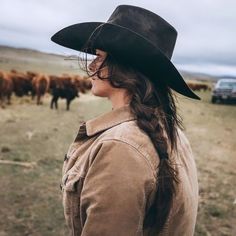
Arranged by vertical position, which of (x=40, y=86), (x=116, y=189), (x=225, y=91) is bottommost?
(x=40, y=86)

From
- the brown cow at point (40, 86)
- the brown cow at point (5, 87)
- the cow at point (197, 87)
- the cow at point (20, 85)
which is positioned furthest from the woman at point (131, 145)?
the cow at point (197, 87)

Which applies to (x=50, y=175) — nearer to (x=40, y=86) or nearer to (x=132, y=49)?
(x=132, y=49)

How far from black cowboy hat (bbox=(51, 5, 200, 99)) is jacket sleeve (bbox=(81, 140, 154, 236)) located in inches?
16.4

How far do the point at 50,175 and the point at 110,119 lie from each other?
5.95m

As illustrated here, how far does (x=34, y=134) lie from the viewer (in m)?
11.6

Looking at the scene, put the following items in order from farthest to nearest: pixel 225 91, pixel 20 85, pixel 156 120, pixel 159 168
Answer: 1. pixel 225 91
2. pixel 20 85
3. pixel 156 120
4. pixel 159 168

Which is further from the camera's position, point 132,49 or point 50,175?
point 50,175

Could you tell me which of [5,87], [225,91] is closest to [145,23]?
[5,87]

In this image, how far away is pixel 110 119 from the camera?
183 cm

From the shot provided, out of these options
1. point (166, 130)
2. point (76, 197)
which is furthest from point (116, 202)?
point (166, 130)

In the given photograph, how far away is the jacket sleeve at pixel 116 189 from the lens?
156cm

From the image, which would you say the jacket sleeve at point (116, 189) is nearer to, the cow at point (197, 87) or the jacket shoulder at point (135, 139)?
the jacket shoulder at point (135, 139)

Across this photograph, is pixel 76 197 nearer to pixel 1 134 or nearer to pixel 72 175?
pixel 72 175

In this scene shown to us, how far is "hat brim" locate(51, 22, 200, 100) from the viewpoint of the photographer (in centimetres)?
180
